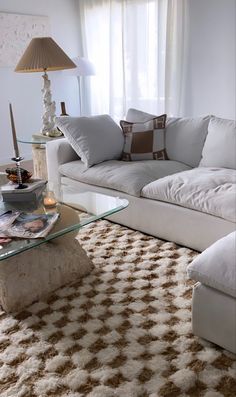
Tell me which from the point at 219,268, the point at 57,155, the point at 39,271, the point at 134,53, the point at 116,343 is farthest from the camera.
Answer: the point at 134,53

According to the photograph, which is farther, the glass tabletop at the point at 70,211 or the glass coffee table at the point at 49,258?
the glass coffee table at the point at 49,258

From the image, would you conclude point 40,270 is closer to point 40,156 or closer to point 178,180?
point 178,180

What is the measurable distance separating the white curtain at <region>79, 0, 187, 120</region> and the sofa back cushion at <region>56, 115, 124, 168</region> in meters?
1.70

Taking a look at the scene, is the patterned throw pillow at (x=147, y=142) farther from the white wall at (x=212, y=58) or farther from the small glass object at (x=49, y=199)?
the white wall at (x=212, y=58)

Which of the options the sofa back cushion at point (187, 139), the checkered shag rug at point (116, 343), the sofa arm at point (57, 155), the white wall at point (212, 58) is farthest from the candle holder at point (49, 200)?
the white wall at point (212, 58)

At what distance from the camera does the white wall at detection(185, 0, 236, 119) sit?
13.4 ft

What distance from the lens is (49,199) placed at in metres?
2.29

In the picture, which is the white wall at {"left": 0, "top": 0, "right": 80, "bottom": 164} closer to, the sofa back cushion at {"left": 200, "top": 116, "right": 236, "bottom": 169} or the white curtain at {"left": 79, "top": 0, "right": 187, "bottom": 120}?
the white curtain at {"left": 79, "top": 0, "right": 187, "bottom": 120}

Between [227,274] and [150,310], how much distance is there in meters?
0.53

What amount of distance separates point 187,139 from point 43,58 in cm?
140

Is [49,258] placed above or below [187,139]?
below

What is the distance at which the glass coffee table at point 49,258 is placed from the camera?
189cm

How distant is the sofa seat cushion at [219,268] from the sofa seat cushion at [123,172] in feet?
3.64

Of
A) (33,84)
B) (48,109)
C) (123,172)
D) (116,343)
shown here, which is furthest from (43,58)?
(116,343)
